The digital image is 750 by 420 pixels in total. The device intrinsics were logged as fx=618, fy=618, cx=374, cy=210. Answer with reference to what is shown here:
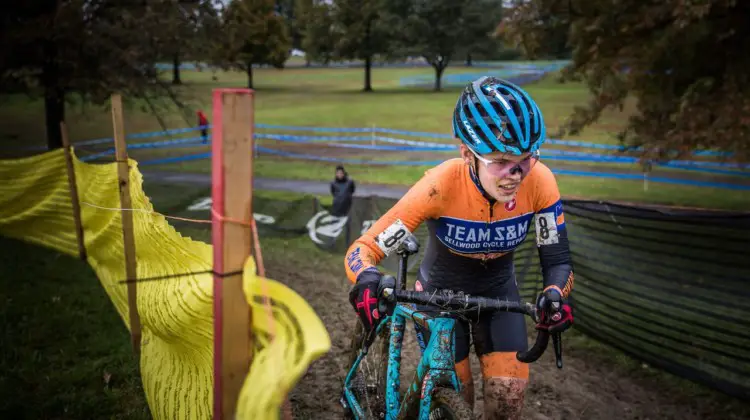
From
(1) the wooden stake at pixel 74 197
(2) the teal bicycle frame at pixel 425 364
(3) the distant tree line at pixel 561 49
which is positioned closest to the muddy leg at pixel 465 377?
(2) the teal bicycle frame at pixel 425 364

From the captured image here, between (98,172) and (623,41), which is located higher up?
(623,41)

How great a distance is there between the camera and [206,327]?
2848 millimetres

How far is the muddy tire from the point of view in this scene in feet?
9.87

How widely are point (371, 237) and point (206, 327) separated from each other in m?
1.07

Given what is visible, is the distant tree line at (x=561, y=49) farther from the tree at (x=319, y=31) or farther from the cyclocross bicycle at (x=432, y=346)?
the tree at (x=319, y=31)

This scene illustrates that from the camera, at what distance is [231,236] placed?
234 centimetres

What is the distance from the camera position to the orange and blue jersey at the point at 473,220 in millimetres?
3486

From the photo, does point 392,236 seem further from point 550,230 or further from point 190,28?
point 190,28

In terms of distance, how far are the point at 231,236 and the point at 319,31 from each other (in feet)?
200

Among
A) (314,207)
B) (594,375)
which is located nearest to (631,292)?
(594,375)

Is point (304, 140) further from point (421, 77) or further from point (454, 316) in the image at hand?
point (421, 77)

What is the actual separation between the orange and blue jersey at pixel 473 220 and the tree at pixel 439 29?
56.8 metres

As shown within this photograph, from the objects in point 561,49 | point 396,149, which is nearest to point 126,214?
point 561,49

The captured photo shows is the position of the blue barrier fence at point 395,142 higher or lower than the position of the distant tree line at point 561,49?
lower
